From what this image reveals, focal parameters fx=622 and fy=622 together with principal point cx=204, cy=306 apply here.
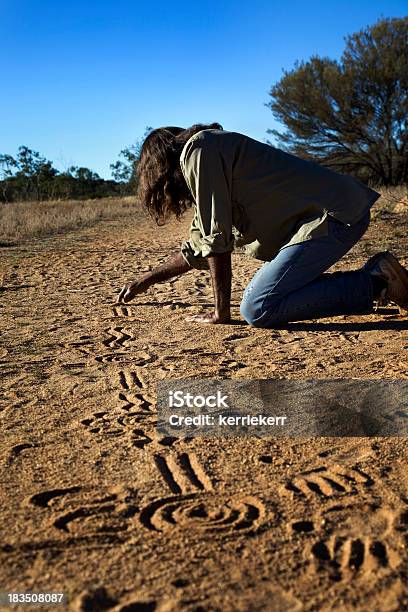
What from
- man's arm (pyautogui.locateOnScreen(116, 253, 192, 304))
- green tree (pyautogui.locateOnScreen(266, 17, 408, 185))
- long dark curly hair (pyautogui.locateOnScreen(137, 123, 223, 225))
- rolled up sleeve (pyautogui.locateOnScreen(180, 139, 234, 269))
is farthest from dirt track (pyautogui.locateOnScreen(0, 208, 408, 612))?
green tree (pyautogui.locateOnScreen(266, 17, 408, 185))

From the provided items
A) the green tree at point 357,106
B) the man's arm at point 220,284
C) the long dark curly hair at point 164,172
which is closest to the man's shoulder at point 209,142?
the long dark curly hair at point 164,172

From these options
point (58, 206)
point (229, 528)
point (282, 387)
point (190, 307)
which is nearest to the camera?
point (229, 528)

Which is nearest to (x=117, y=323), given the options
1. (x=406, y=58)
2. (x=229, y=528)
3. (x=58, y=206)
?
(x=229, y=528)

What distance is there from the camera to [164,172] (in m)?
3.10

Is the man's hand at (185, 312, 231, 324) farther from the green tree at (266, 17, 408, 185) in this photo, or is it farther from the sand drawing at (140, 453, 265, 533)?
the green tree at (266, 17, 408, 185)

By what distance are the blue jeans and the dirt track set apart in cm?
14

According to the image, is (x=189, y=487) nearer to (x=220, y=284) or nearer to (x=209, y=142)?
(x=220, y=284)

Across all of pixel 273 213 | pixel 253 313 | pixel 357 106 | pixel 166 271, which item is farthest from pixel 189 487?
pixel 357 106

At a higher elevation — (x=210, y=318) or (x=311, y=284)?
(x=311, y=284)

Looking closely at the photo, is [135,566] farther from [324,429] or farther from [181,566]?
[324,429]

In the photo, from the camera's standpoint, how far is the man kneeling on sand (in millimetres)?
3027

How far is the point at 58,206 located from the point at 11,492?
47.3 feet

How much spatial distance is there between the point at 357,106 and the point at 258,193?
17.3 metres

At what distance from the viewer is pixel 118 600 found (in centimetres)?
127
